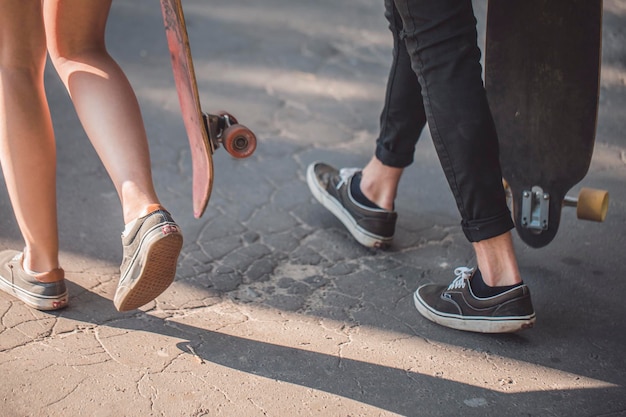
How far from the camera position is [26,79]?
1.97m

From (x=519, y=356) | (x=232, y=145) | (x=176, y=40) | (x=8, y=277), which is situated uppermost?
(x=176, y=40)

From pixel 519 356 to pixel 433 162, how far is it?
134 centimetres

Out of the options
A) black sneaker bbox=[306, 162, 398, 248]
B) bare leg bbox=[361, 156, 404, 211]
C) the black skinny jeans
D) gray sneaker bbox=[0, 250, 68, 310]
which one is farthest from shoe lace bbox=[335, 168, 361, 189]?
gray sneaker bbox=[0, 250, 68, 310]

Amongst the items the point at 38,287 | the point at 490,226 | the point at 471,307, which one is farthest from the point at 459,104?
the point at 38,287

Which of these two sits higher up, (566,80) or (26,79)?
(566,80)

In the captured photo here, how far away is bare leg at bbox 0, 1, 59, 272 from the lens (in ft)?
6.27

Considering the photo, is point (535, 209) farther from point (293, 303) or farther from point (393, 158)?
point (293, 303)

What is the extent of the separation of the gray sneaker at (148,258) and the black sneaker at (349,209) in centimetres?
87

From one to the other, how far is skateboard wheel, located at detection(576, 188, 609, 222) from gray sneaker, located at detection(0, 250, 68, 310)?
1533mm

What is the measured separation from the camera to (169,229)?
181cm

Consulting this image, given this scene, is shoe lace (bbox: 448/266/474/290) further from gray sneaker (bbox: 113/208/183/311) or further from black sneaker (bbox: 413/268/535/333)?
gray sneaker (bbox: 113/208/183/311)

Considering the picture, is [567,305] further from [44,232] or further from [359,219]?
[44,232]

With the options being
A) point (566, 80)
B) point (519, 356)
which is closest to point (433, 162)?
point (566, 80)

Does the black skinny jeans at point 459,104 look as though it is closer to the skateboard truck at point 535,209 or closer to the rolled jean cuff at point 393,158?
the skateboard truck at point 535,209
